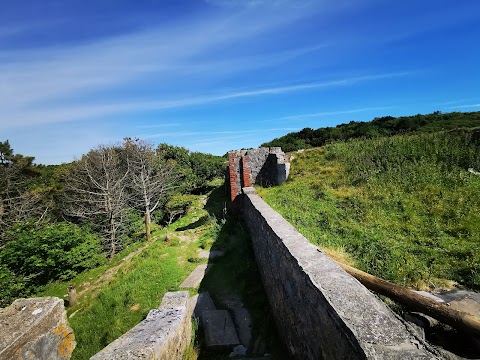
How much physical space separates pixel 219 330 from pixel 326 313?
2.67 m

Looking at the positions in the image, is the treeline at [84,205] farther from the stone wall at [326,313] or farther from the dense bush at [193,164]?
the stone wall at [326,313]

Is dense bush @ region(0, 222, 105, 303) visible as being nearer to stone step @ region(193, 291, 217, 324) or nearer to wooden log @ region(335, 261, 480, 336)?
stone step @ region(193, 291, 217, 324)

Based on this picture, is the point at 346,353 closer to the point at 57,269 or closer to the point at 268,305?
the point at 268,305

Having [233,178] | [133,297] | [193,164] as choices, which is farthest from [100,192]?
[133,297]

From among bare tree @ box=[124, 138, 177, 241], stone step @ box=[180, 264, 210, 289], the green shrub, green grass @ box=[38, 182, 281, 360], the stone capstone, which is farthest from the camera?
bare tree @ box=[124, 138, 177, 241]

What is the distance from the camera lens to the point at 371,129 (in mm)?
30500

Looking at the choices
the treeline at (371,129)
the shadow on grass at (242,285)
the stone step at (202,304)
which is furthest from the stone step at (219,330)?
the treeline at (371,129)

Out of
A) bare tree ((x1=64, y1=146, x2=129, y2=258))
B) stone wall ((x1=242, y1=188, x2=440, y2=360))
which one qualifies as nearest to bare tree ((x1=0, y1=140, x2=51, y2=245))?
bare tree ((x1=64, y1=146, x2=129, y2=258))

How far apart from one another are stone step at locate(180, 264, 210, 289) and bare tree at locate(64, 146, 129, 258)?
40.2ft

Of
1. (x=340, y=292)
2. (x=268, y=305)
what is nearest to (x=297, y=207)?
(x=268, y=305)

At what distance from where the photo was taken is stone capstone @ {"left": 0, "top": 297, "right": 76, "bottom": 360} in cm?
304

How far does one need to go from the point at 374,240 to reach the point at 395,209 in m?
1.86

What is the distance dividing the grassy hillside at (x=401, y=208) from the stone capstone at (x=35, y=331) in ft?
14.6

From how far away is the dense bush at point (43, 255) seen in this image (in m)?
12.9
